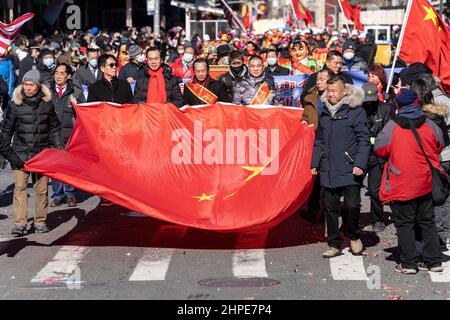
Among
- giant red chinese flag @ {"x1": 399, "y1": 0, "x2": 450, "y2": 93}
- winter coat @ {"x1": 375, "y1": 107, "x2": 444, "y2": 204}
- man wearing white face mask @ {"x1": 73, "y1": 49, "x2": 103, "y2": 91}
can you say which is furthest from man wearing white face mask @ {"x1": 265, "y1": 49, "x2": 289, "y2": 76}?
winter coat @ {"x1": 375, "y1": 107, "x2": 444, "y2": 204}

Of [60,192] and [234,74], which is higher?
[234,74]

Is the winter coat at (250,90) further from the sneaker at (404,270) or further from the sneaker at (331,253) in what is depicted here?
the sneaker at (404,270)

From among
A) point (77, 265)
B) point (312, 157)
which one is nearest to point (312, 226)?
point (312, 157)

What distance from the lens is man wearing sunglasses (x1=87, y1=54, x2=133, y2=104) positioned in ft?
44.2

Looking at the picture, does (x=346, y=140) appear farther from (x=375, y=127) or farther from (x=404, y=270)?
(x=375, y=127)

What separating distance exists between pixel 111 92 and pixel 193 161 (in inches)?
89.7

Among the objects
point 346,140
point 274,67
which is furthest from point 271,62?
point 346,140

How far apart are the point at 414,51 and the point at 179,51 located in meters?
16.4

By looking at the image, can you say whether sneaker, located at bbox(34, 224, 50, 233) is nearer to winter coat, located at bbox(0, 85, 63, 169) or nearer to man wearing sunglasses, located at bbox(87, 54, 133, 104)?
winter coat, located at bbox(0, 85, 63, 169)

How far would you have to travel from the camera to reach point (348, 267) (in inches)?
402

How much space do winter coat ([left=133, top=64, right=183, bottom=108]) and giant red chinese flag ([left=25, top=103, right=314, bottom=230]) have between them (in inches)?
58.7

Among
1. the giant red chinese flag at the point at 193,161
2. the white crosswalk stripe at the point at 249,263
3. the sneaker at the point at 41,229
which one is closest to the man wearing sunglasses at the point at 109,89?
the giant red chinese flag at the point at 193,161
